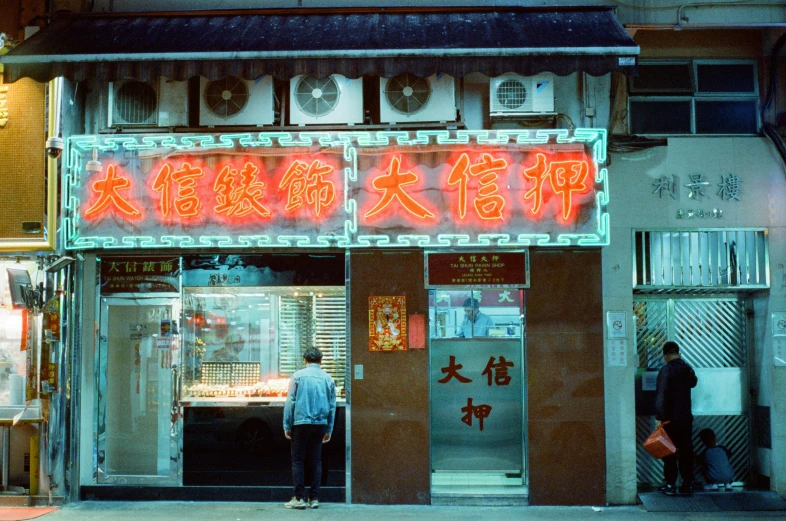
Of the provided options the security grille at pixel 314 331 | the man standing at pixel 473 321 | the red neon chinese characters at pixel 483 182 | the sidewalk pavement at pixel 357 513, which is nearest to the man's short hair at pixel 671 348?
the sidewalk pavement at pixel 357 513

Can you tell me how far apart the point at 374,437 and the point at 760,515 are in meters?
4.59

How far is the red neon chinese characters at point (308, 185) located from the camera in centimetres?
959

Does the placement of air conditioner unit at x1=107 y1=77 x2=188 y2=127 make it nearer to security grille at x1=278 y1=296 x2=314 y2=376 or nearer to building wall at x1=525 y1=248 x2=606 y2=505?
security grille at x1=278 y1=296 x2=314 y2=376

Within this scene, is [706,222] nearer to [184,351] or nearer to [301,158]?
[301,158]

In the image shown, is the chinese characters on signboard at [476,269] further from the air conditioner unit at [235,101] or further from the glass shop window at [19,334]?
the glass shop window at [19,334]

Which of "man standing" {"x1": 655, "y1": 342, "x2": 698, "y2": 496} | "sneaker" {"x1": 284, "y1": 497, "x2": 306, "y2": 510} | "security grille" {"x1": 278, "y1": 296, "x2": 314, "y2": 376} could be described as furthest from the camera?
"security grille" {"x1": 278, "y1": 296, "x2": 314, "y2": 376}

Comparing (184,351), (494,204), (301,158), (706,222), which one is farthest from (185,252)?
(706,222)

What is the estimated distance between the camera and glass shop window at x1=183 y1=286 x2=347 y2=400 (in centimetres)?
1009

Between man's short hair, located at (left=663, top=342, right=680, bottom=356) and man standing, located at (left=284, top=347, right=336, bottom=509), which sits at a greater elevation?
man's short hair, located at (left=663, top=342, right=680, bottom=356)

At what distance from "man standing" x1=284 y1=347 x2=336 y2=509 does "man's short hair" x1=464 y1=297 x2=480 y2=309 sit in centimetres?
201

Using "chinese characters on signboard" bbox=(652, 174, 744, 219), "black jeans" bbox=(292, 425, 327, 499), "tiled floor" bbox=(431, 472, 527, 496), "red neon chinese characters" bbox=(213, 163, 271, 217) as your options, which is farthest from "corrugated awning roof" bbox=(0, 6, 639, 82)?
"tiled floor" bbox=(431, 472, 527, 496)

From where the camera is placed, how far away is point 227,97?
10008 millimetres

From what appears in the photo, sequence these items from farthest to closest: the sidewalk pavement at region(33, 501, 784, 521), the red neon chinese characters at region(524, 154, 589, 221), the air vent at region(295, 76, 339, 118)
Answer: the air vent at region(295, 76, 339, 118)
the red neon chinese characters at region(524, 154, 589, 221)
the sidewalk pavement at region(33, 501, 784, 521)

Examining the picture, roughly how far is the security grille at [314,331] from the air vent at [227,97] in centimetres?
251
